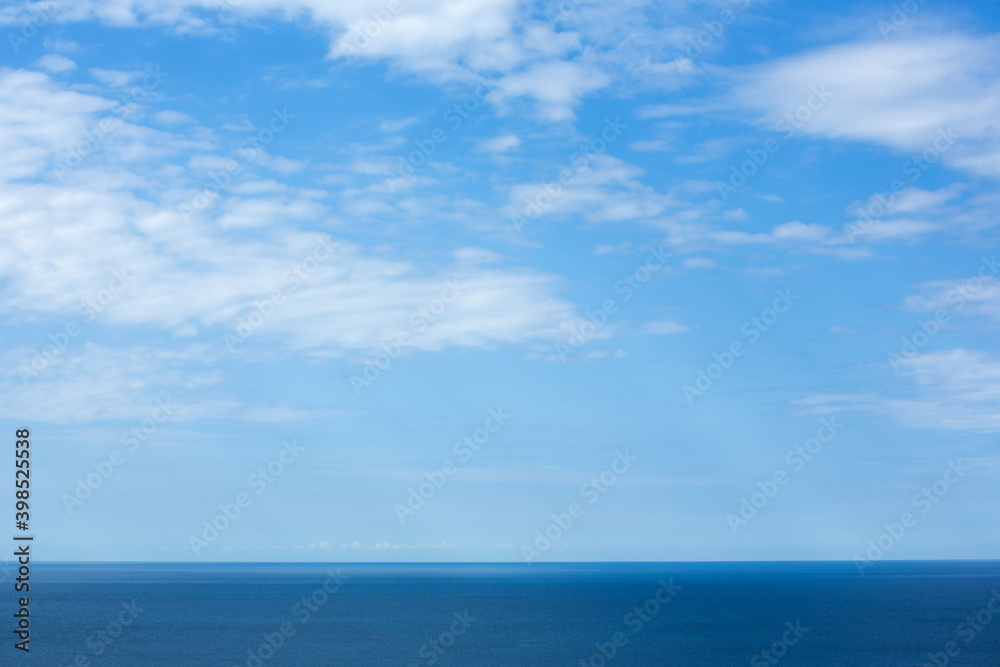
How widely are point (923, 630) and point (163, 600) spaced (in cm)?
10857

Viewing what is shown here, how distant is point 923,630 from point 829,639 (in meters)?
14.4

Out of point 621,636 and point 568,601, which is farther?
point 568,601

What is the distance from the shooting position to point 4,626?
85062 millimetres

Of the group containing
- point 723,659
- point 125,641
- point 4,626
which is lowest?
point 723,659

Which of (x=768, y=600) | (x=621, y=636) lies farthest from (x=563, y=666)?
(x=768, y=600)

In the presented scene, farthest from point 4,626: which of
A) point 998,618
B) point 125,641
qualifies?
point 998,618

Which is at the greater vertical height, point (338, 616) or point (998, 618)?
point (338, 616)

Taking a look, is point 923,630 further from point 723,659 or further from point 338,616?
point 338,616

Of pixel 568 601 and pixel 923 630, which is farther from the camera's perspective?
pixel 568 601

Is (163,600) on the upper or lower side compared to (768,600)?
upper

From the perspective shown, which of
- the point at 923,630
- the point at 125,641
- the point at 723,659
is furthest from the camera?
the point at 923,630

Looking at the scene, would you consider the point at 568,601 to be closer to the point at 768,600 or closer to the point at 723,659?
the point at 768,600

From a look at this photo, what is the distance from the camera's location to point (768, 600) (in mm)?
139875

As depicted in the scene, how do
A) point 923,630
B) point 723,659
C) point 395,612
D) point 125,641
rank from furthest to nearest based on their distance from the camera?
point 395,612 → point 923,630 → point 125,641 → point 723,659
